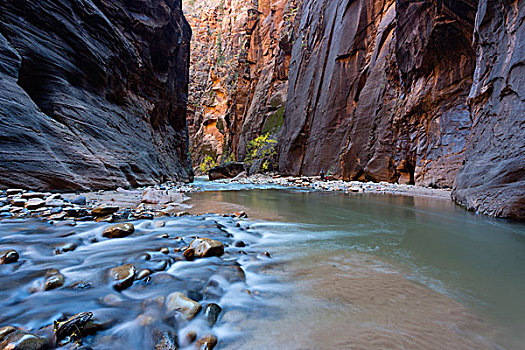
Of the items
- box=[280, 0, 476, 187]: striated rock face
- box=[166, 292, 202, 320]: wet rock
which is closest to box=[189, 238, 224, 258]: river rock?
box=[166, 292, 202, 320]: wet rock

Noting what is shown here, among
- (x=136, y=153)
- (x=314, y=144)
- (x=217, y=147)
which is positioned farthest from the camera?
(x=217, y=147)

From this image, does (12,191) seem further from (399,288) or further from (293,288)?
(399,288)

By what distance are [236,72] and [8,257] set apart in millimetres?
37619

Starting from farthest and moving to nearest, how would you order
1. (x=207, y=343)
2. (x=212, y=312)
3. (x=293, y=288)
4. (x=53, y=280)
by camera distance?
(x=293, y=288)
(x=53, y=280)
(x=212, y=312)
(x=207, y=343)

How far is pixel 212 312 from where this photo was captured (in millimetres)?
1165

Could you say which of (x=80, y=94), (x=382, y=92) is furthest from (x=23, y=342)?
(x=382, y=92)

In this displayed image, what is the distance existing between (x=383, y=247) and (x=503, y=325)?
1.31 metres

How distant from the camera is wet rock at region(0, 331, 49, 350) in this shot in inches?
31.9

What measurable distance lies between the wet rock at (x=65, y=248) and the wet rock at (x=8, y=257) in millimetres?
248

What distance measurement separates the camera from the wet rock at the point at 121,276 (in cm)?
140

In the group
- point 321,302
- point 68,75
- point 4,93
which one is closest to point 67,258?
point 321,302

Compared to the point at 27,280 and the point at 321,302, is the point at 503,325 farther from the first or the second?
the point at 27,280

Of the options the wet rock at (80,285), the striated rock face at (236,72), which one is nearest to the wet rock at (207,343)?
the wet rock at (80,285)

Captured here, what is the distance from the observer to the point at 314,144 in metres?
17.1
